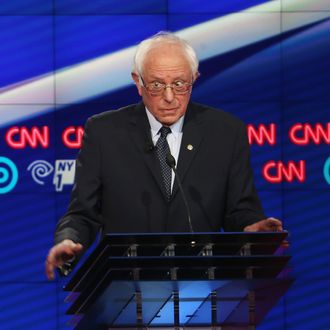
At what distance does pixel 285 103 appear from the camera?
6.12m

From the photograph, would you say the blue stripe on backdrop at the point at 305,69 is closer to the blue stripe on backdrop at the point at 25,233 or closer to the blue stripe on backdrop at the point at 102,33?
the blue stripe on backdrop at the point at 102,33

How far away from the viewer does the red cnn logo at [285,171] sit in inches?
240

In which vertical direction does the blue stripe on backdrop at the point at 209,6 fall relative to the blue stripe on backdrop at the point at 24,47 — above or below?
above

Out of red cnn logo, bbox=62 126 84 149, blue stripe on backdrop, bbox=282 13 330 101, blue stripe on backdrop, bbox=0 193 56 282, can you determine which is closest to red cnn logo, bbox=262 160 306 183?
blue stripe on backdrop, bbox=282 13 330 101

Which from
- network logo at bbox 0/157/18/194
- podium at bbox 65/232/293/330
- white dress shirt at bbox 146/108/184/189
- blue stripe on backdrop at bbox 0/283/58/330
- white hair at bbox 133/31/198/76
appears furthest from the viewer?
blue stripe on backdrop at bbox 0/283/58/330

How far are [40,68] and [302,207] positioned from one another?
1.68m

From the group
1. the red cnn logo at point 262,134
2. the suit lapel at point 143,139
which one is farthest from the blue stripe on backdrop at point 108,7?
the suit lapel at point 143,139

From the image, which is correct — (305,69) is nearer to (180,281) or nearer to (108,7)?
(108,7)

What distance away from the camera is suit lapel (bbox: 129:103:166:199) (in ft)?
11.3

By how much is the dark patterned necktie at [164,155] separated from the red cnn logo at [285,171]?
2654mm

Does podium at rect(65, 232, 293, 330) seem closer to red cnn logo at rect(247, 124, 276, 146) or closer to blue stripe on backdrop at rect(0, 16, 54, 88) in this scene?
red cnn logo at rect(247, 124, 276, 146)

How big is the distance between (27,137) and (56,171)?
0.25m

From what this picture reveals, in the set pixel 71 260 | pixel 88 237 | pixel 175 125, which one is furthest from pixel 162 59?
pixel 71 260

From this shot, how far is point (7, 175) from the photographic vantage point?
6.04m
